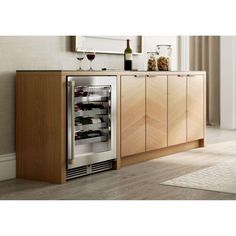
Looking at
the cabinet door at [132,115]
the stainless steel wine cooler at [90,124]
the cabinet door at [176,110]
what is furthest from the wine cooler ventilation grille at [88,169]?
the cabinet door at [176,110]

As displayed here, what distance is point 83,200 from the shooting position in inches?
150

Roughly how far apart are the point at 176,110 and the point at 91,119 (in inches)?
57.6

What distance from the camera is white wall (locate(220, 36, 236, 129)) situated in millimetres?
8438

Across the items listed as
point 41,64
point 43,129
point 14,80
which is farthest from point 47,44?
point 43,129

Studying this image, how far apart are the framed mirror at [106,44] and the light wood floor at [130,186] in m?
1.21

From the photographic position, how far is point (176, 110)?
5988 mm

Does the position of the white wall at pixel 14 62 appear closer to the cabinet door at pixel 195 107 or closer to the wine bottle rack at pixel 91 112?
the wine bottle rack at pixel 91 112

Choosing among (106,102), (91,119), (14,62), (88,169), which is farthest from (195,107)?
(14,62)

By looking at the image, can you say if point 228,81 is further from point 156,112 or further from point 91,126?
point 91,126

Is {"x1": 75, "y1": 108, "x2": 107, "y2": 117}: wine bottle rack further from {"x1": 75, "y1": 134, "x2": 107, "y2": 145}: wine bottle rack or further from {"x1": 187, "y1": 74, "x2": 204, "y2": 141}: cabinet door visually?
{"x1": 187, "y1": 74, "x2": 204, "y2": 141}: cabinet door

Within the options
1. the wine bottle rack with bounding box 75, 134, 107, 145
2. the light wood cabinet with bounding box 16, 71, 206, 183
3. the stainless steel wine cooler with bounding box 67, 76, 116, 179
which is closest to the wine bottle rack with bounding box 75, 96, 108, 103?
the stainless steel wine cooler with bounding box 67, 76, 116, 179
